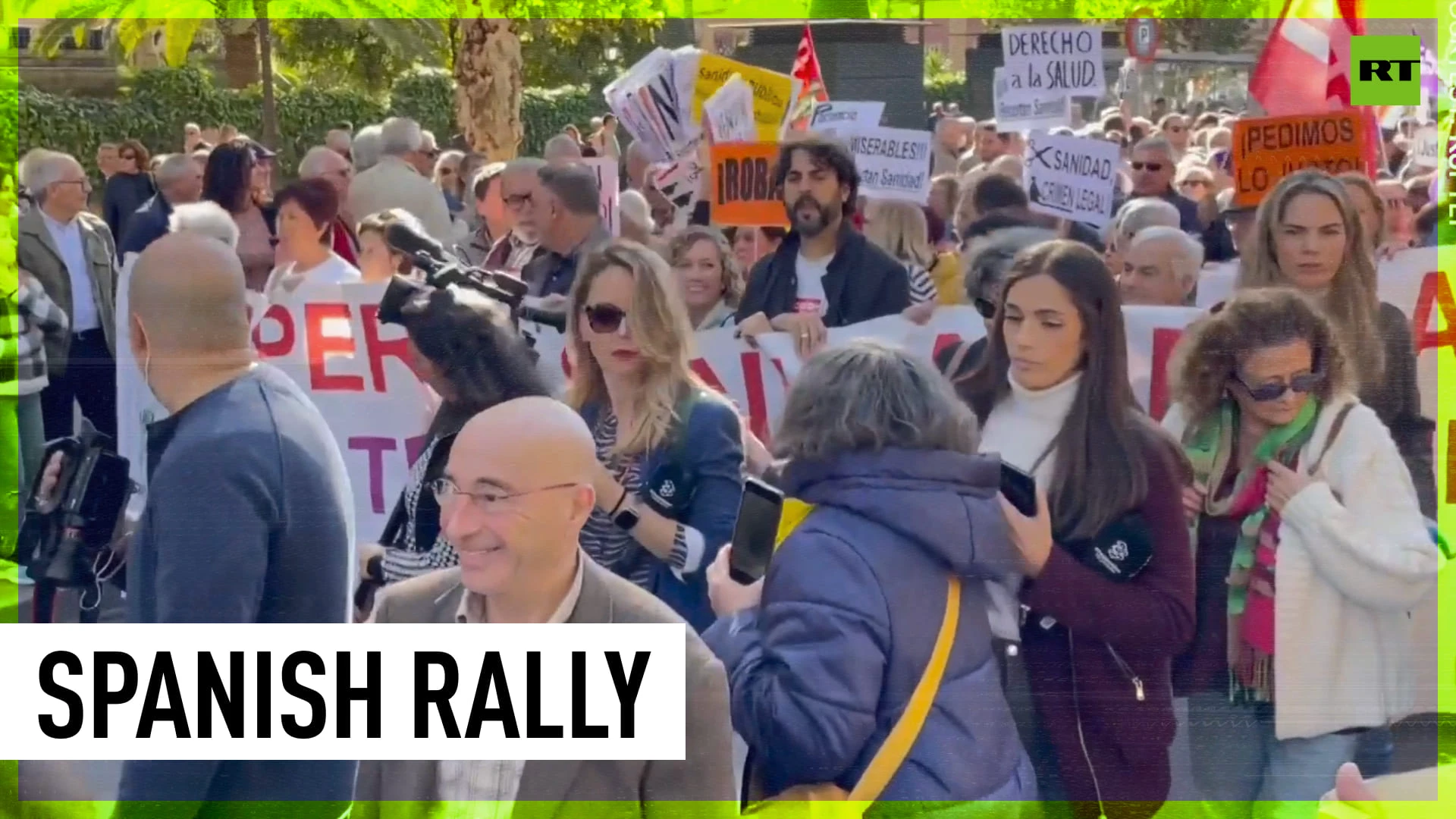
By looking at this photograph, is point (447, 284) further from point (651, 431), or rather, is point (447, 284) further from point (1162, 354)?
point (1162, 354)

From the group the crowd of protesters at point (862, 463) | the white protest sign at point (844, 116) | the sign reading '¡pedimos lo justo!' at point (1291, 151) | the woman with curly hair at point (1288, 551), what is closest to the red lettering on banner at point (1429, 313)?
the crowd of protesters at point (862, 463)

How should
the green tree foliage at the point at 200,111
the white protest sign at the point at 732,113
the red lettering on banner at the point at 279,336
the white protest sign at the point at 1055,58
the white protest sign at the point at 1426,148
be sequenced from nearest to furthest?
the green tree foliage at the point at 200,111 < the red lettering on banner at the point at 279,336 < the white protest sign at the point at 1426,148 < the white protest sign at the point at 732,113 < the white protest sign at the point at 1055,58

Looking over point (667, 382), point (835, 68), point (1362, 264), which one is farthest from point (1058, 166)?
point (667, 382)

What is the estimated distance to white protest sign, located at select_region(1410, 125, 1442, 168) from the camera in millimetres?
3229

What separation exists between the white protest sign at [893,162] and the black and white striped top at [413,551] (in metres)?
0.96

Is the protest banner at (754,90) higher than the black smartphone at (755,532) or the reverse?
higher

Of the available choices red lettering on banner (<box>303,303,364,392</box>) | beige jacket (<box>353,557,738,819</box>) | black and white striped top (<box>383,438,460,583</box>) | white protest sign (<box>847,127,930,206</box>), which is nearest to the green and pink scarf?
white protest sign (<box>847,127,930,206</box>)

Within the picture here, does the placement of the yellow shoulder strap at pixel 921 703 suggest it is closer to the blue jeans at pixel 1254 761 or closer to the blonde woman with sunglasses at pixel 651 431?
the blonde woman with sunglasses at pixel 651 431

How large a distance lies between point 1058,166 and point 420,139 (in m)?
1.58

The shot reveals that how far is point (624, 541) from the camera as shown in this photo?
10.2 ft

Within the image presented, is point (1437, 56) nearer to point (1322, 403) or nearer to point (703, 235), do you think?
point (1322, 403)

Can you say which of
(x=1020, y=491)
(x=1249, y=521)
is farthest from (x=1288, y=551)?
(x=1020, y=491)

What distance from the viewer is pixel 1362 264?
320 centimetres

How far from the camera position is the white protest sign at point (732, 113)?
337 centimetres
